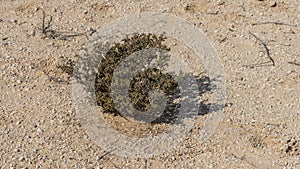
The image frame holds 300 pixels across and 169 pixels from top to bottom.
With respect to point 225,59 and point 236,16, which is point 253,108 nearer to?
point 225,59

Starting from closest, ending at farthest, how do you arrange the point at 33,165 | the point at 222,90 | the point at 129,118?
the point at 33,165 → the point at 129,118 → the point at 222,90

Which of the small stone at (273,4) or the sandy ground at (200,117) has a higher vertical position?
the small stone at (273,4)

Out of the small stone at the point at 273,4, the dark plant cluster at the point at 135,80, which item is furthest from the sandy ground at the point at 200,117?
the dark plant cluster at the point at 135,80

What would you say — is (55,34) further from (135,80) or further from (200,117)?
(200,117)

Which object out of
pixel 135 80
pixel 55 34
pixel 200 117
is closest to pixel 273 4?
pixel 200 117

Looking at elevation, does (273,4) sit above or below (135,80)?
above

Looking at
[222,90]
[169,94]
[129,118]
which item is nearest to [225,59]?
[222,90]

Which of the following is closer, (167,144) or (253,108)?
(167,144)

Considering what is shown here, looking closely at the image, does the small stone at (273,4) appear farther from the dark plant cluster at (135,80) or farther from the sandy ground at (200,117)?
the dark plant cluster at (135,80)
